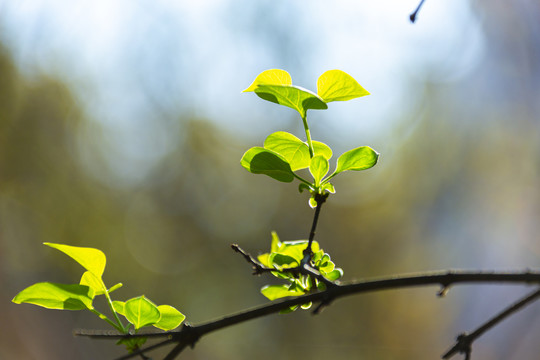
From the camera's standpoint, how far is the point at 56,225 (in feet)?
9.98

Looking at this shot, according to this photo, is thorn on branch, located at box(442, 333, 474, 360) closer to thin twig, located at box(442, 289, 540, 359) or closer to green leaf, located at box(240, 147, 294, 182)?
thin twig, located at box(442, 289, 540, 359)

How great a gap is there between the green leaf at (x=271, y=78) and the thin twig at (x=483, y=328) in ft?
0.55

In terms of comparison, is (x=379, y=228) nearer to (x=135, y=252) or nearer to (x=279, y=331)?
(x=279, y=331)

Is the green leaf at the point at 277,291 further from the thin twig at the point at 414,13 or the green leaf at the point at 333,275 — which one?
the thin twig at the point at 414,13

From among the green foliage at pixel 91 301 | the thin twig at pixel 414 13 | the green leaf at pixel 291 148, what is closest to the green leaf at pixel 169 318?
the green foliage at pixel 91 301

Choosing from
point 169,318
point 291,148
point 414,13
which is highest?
point 414,13

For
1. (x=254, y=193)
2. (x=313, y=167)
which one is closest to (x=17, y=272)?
(x=254, y=193)

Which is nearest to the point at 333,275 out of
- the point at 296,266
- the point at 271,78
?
the point at 296,266

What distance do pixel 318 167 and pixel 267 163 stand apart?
0.03m

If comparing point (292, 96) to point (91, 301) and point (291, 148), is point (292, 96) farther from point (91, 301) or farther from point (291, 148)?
point (91, 301)

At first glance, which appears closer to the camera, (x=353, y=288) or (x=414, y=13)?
(x=353, y=288)

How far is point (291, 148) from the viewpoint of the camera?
293 millimetres

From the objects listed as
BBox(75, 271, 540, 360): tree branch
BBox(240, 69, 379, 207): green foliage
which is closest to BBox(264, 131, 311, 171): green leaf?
BBox(240, 69, 379, 207): green foliage

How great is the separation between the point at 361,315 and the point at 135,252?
1825 mm
